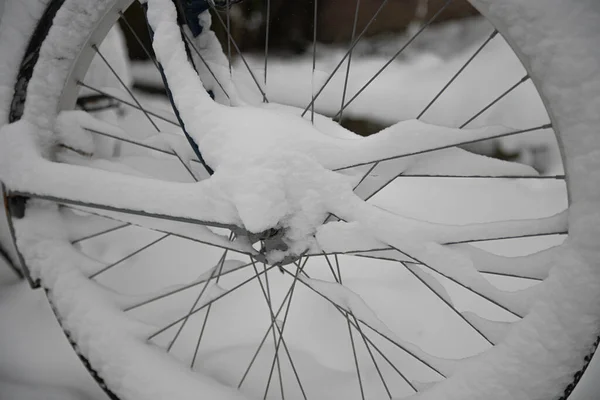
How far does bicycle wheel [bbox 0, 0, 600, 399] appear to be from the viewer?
552mm

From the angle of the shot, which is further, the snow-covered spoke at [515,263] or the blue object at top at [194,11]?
the blue object at top at [194,11]

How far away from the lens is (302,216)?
654 millimetres

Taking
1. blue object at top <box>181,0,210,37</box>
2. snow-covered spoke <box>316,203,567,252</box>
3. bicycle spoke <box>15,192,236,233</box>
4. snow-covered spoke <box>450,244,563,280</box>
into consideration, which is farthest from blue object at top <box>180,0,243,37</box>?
snow-covered spoke <box>450,244,563,280</box>

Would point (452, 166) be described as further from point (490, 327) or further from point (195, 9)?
point (195, 9)

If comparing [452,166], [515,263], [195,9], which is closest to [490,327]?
[515,263]

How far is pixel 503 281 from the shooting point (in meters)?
1.19

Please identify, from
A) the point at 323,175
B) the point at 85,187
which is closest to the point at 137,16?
the point at 85,187

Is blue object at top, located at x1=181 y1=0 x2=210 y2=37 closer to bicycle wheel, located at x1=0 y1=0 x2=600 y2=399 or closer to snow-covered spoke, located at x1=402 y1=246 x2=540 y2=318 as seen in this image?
bicycle wheel, located at x1=0 y1=0 x2=600 y2=399

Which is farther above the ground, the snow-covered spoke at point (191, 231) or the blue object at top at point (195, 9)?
the blue object at top at point (195, 9)

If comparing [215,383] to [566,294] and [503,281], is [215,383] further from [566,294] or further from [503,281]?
[503,281]

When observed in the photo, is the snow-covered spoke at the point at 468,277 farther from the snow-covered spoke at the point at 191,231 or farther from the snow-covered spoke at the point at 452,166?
the snow-covered spoke at the point at 191,231

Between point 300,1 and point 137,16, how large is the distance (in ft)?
2.07

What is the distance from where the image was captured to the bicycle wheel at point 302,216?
1.81 ft

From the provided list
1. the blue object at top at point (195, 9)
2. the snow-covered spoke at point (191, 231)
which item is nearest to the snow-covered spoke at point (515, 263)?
the snow-covered spoke at point (191, 231)
